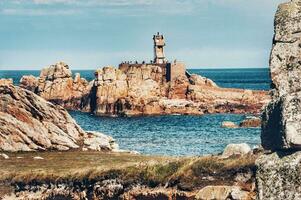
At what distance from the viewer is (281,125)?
10.2 metres

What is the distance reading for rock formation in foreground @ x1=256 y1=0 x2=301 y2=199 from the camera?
10.0 metres

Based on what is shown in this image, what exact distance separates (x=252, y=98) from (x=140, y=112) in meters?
29.0

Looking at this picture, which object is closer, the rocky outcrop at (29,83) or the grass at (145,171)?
the grass at (145,171)

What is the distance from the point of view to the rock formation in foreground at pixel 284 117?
1002 centimetres

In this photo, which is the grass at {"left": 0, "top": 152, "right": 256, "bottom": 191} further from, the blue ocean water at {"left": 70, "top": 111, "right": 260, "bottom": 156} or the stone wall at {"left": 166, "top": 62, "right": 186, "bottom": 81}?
the stone wall at {"left": 166, "top": 62, "right": 186, "bottom": 81}

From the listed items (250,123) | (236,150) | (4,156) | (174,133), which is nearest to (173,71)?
(250,123)

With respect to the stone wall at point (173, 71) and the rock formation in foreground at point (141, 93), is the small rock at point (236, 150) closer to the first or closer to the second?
the rock formation in foreground at point (141, 93)

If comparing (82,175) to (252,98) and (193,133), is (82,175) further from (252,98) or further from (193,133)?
→ (252,98)

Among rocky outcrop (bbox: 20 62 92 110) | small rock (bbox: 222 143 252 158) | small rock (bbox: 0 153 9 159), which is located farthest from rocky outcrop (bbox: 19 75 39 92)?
small rock (bbox: 222 143 252 158)

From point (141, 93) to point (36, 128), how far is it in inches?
3617

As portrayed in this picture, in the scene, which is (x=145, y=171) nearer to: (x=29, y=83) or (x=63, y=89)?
(x=63, y=89)

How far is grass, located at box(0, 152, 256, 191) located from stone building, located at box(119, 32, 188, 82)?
119949mm

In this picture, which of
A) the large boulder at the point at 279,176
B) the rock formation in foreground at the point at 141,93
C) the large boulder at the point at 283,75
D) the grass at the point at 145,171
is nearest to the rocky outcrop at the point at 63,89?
the rock formation in foreground at the point at 141,93

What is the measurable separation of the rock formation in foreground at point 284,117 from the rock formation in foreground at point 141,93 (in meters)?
121
